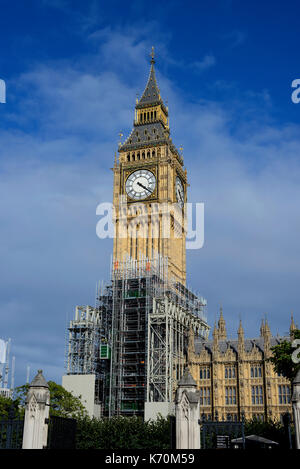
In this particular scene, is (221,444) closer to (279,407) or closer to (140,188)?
(279,407)

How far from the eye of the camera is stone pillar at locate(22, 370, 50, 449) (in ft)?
78.8

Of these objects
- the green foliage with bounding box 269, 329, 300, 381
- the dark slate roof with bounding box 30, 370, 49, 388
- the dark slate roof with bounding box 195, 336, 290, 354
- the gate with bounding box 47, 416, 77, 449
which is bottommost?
the gate with bounding box 47, 416, 77, 449

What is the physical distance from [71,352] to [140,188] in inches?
1283

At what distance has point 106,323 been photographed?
87.7 meters

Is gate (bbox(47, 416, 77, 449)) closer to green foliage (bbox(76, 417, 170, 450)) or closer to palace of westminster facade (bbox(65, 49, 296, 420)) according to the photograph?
green foliage (bbox(76, 417, 170, 450))

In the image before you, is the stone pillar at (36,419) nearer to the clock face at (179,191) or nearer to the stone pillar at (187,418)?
the stone pillar at (187,418)

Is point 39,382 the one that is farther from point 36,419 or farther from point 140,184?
point 140,184

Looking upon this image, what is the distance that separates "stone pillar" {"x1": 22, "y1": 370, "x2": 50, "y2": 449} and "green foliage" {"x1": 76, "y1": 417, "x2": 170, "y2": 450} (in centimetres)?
2236

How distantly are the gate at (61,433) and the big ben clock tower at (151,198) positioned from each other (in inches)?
2732

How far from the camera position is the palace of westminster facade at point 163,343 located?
7844 cm

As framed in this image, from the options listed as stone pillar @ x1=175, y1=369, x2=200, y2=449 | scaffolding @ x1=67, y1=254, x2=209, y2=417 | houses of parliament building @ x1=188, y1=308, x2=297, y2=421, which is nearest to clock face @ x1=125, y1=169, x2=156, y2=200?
scaffolding @ x1=67, y1=254, x2=209, y2=417

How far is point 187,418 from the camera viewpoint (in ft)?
78.6

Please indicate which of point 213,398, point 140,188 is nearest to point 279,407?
point 213,398

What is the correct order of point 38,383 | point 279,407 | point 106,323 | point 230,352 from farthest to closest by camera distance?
point 106,323 < point 230,352 < point 279,407 < point 38,383
